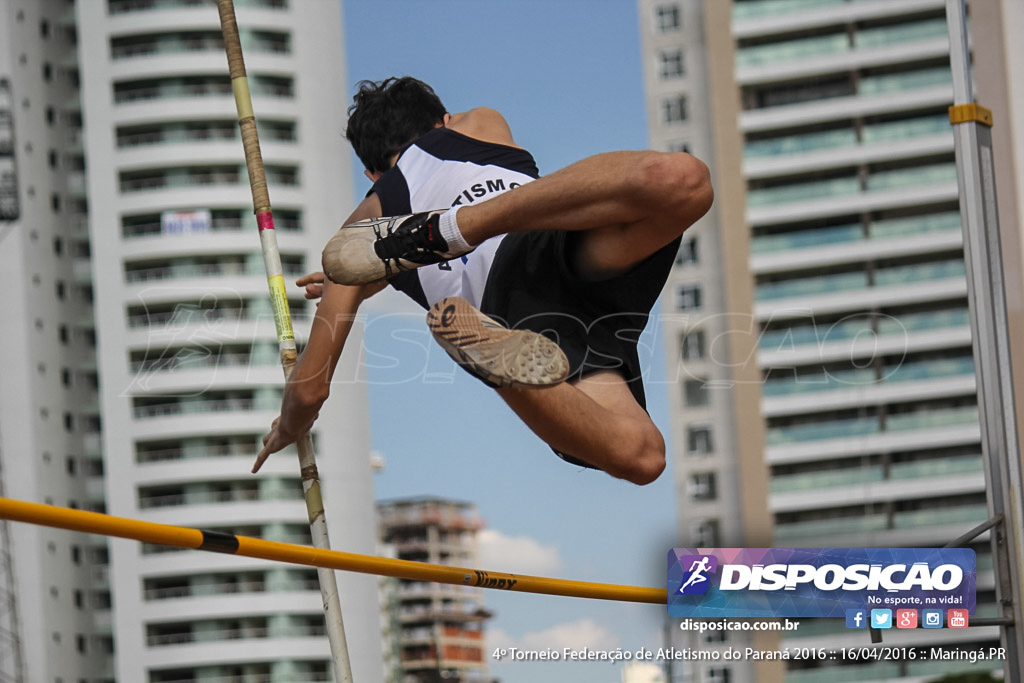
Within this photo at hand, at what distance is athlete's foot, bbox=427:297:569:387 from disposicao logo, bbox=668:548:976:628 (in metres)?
1.31

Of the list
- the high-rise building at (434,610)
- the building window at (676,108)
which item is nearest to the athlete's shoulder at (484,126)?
the high-rise building at (434,610)

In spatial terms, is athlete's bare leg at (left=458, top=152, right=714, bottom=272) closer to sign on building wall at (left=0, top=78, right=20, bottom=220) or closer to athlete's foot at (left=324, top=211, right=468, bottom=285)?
athlete's foot at (left=324, top=211, right=468, bottom=285)

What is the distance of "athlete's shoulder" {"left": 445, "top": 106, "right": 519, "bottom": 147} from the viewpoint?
2615 mm

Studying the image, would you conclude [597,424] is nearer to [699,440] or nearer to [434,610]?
[699,440]

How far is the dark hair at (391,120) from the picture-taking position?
9.06 feet

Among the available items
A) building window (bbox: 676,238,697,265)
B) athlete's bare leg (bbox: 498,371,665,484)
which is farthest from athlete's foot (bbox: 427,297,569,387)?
building window (bbox: 676,238,697,265)

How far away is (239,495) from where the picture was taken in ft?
81.0

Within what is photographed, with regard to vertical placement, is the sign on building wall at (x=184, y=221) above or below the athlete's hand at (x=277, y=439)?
above

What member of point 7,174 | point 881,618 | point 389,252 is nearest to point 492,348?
point 389,252

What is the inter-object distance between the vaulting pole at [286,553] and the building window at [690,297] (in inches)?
874

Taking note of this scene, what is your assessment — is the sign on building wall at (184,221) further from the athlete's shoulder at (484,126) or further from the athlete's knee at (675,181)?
the athlete's knee at (675,181)

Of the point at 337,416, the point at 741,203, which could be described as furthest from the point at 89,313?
the point at 741,203

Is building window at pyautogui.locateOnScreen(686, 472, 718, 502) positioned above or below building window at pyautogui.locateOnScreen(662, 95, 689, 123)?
below

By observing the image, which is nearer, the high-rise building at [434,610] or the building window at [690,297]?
the high-rise building at [434,610]
